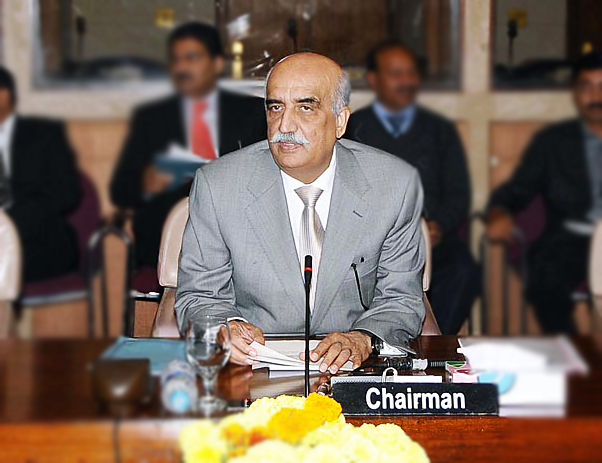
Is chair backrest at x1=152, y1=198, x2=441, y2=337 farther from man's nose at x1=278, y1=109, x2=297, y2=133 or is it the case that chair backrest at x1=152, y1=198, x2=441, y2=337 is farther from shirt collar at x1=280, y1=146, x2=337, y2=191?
man's nose at x1=278, y1=109, x2=297, y2=133

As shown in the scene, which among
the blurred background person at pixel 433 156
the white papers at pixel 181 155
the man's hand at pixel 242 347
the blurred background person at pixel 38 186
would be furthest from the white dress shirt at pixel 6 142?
the man's hand at pixel 242 347

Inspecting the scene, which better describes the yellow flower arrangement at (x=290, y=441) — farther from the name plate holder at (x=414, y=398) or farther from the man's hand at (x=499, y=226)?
the man's hand at (x=499, y=226)

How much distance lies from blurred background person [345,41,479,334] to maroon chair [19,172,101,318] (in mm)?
849

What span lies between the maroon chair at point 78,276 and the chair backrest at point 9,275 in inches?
1.4

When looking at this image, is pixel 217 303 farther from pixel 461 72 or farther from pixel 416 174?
pixel 461 72

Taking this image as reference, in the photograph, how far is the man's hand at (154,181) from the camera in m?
2.53

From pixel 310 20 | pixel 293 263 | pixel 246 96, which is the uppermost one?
pixel 310 20

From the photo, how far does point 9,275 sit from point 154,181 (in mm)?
533

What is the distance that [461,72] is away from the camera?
104 inches

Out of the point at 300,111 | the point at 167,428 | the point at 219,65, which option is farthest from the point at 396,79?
the point at 167,428

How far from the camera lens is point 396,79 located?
266cm

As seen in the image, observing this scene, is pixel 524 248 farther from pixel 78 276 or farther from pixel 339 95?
pixel 78 276

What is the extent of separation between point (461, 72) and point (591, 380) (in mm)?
1229

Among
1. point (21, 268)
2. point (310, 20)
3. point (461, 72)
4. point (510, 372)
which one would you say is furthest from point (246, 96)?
point (510, 372)
